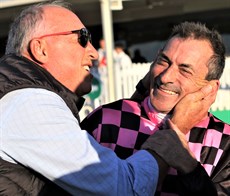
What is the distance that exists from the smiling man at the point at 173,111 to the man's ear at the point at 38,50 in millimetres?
597

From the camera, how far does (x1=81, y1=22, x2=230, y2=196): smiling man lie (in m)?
2.06

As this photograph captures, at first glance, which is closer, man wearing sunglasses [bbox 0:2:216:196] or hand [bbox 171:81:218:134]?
man wearing sunglasses [bbox 0:2:216:196]

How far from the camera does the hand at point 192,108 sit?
6.24 feet

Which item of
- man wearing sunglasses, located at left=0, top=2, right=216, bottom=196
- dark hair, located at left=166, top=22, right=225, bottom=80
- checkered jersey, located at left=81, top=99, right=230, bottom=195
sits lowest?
checkered jersey, located at left=81, top=99, right=230, bottom=195

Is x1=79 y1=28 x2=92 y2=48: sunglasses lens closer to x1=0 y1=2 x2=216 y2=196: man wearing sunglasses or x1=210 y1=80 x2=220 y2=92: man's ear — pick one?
x1=0 y1=2 x2=216 y2=196: man wearing sunglasses

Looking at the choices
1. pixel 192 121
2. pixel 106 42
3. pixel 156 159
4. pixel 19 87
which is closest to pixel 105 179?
pixel 156 159

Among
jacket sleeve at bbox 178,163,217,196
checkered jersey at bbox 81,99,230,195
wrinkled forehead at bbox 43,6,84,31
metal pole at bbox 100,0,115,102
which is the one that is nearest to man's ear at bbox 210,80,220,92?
checkered jersey at bbox 81,99,230,195

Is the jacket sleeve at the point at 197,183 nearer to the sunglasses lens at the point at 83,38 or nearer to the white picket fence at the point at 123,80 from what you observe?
the sunglasses lens at the point at 83,38

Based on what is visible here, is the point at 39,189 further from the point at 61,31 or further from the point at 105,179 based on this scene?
the point at 61,31

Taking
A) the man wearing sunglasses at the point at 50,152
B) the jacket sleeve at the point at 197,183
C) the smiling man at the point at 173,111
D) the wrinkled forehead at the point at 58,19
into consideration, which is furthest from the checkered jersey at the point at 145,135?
the wrinkled forehead at the point at 58,19

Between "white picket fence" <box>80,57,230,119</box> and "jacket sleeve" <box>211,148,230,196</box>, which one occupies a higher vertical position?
"jacket sleeve" <box>211,148,230,196</box>

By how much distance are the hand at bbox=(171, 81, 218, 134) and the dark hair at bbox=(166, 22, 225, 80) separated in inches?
5.4

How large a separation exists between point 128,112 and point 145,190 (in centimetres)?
81

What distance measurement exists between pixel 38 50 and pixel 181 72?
0.76 meters
